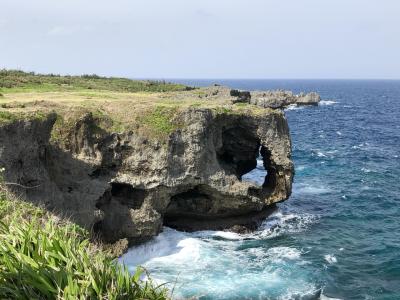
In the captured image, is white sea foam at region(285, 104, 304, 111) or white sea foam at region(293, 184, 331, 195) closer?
white sea foam at region(293, 184, 331, 195)

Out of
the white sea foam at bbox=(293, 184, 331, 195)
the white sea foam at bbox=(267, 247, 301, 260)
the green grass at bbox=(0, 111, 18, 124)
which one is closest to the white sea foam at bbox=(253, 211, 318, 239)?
the white sea foam at bbox=(267, 247, 301, 260)

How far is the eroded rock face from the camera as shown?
27.7 meters

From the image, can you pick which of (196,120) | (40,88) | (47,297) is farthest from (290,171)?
(47,297)

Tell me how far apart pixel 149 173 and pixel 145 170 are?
36cm

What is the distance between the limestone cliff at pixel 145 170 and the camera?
27.7m

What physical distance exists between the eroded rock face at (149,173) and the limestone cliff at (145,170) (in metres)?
0.06

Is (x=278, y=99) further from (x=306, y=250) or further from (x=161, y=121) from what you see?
(x=306, y=250)

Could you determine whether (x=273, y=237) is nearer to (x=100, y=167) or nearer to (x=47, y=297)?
(x=100, y=167)

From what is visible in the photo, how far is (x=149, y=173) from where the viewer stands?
107 ft

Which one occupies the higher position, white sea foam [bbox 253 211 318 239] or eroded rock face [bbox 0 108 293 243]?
eroded rock face [bbox 0 108 293 243]

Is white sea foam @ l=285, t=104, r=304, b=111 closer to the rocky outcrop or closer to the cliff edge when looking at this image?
the rocky outcrop

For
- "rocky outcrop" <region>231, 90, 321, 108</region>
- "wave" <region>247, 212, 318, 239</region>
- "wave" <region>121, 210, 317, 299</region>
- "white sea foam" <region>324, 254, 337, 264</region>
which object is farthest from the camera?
"rocky outcrop" <region>231, 90, 321, 108</region>

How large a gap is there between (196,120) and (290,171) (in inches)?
375

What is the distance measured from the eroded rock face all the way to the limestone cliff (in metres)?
0.06
